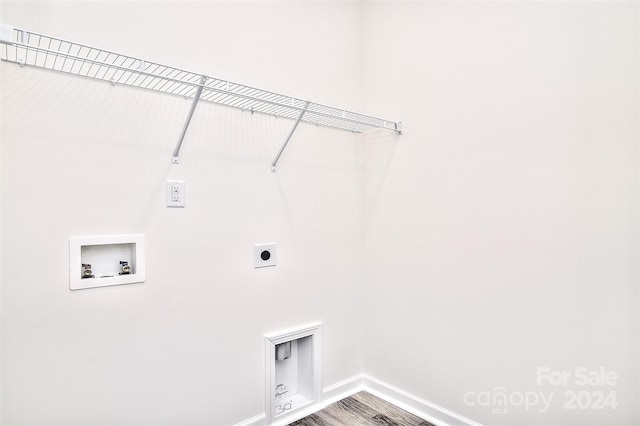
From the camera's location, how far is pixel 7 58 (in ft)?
3.58

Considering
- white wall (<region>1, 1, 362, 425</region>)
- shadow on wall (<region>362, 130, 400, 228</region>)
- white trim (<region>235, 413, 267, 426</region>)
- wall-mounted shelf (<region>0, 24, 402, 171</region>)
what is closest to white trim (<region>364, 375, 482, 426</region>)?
white wall (<region>1, 1, 362, 425</region>)

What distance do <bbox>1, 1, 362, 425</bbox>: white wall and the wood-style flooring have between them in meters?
0.15

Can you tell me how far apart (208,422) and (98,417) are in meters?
0.45

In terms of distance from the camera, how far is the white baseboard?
167 centimetres

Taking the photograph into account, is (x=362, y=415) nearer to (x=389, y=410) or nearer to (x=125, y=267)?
(x=389, y=410)

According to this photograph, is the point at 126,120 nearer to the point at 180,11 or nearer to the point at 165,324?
the point at 180,11

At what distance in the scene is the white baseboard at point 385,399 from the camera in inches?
65.8

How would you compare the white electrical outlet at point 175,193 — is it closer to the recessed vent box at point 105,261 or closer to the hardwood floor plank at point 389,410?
the recessed vent box at point 105,261

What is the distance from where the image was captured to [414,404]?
1840 millimetres

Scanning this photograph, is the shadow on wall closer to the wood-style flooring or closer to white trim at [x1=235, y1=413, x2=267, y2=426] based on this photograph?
the wood-style flooring

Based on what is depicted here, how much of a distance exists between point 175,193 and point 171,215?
0.09m

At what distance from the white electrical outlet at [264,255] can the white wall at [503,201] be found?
651mm

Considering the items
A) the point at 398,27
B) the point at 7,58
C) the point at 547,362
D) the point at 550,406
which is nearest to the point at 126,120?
the point at 7,58

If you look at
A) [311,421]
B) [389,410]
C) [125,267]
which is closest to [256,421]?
[311,421]
